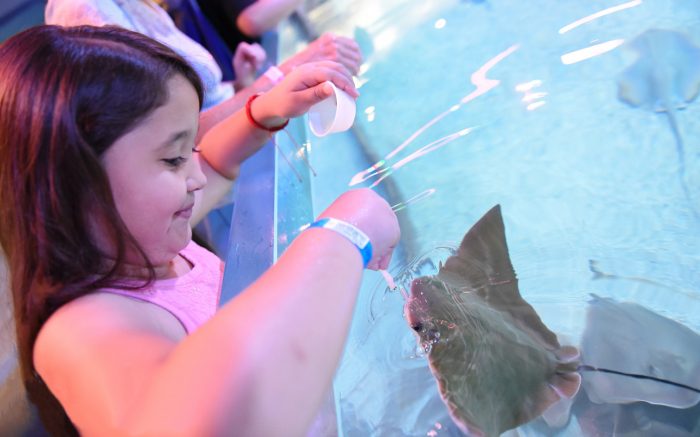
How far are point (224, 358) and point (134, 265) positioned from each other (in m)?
0.33

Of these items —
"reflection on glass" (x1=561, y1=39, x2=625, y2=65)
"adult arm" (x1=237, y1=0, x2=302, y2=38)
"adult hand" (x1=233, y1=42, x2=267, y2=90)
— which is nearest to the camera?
"reflection on glass" (x1=561, y1=39, x2=625, y2=65)

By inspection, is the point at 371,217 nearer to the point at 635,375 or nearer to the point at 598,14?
the point at 635,375

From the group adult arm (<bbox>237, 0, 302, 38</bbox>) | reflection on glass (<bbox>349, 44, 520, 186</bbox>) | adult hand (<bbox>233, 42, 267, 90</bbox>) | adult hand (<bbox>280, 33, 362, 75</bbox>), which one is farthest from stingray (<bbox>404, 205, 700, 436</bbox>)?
adult arm (<bbox>237, 0, 302, 38</bbox>)

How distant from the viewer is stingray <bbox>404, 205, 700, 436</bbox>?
0.68m

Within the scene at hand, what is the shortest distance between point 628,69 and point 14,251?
1.36 metres

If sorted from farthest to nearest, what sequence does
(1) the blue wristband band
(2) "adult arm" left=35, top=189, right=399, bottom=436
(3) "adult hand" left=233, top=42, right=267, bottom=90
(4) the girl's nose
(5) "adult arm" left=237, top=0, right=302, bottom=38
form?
(5) "adult arm" left=237, top=0, right=302, bottom=38 → (3) "adult hand" left=233, top=42, right=267, bottom=90 → (4) the girl's nose → (1) the blue wristband band → (2) "adult arm" left=35, top=189, right=399, bottom=436

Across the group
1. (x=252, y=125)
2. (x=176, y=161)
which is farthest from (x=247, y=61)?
(x=176, y=161)

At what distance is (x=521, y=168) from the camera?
1171mm

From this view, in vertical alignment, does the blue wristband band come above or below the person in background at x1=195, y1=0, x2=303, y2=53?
above

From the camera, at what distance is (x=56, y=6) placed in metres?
1.21

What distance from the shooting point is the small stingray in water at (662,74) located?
115 cm

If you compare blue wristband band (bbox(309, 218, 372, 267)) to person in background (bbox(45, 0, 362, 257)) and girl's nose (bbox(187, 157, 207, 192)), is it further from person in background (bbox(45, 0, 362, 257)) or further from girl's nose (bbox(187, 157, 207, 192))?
person in background (bbox(45, 0, 362, 257))

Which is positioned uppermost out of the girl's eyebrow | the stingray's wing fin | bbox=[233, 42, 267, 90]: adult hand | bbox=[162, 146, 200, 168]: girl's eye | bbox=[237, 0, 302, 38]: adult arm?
the girl's eyebrow

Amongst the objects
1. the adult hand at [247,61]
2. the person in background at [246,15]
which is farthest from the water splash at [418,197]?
the person in background at [246,15]
